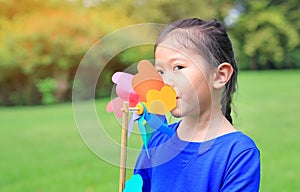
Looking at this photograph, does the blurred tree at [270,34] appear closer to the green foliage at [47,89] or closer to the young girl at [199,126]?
the green foliage at [47,89]

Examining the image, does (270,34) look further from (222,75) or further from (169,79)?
(169,79)

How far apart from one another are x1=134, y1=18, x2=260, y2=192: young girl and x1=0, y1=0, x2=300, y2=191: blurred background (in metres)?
0.07

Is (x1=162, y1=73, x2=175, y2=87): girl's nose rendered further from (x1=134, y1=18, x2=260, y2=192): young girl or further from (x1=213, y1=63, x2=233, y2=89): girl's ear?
(x1=213, y1=63, x2=233, y2=89): girl's ear

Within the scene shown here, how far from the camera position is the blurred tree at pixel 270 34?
13.3 metres

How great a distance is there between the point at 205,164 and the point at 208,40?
0.23m

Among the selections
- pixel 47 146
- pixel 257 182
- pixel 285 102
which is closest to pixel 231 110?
pixel 257 182

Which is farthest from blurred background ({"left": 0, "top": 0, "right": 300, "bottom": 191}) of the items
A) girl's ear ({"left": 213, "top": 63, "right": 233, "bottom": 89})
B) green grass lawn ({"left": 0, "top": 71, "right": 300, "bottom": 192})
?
girl's ear ({"left": 213, "top": 63, "right": 233, "bottom": 89})

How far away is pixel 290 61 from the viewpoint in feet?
44.1

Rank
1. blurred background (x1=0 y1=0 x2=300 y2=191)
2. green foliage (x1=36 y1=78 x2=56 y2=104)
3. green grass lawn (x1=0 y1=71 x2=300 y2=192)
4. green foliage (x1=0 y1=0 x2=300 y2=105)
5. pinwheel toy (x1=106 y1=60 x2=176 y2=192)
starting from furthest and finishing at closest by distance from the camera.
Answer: green foliage (x1=36 y1=78 x2=56 y2=104) < green foliage (x1=0 y1=0 x2=300 y2=105) < blurred background (x1=0 y1=0 x2=300 y2=191) < green grass lawn (x1=0 y1=71 x2=300 y2=192) < pinwheel toy (x1=106 y1=60 x2=176 y2=192)

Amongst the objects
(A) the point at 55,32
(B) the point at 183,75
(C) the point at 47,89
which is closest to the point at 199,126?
(B) the point at 183,75

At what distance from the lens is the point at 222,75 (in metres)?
0.97

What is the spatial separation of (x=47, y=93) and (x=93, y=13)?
4.78ft

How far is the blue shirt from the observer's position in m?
0.91

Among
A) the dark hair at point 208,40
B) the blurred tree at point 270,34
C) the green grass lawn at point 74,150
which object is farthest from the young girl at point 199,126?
the blurred tree at point 270,34
